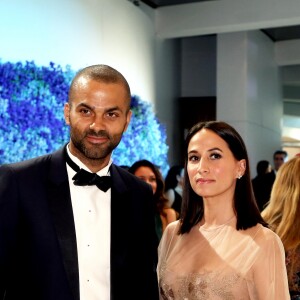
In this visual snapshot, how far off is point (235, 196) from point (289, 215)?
3.18ft

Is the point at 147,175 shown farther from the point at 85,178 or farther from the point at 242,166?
the point at 85,178

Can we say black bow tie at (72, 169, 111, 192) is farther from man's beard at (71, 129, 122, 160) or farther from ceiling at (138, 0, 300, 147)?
ceiling at (138, 0, 300, 147)

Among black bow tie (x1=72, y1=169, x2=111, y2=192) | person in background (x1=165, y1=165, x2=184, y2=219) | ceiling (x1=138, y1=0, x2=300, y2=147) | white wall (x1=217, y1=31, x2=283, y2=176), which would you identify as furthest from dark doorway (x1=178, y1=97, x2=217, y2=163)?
black bow tie (x1=72, y1=169, x2=111, y2=192)

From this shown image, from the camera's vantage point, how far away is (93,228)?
187cm

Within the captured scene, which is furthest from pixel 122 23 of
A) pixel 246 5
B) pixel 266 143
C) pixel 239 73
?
pixel 266 143

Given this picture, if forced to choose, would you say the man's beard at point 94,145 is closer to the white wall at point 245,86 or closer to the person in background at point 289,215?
the person in background at point 289,215

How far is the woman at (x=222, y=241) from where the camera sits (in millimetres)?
2172

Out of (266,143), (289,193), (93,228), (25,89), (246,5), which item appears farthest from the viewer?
(266,143)

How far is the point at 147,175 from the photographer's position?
455cm

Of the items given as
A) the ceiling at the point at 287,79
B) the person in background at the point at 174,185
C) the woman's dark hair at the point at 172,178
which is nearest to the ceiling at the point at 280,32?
the ceiling at the point at 287,79

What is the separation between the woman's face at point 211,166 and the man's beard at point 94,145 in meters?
0.56

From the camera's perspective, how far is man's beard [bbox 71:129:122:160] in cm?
179

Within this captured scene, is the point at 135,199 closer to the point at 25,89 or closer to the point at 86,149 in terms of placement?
the point at 86,149

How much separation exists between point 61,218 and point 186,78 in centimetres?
963
